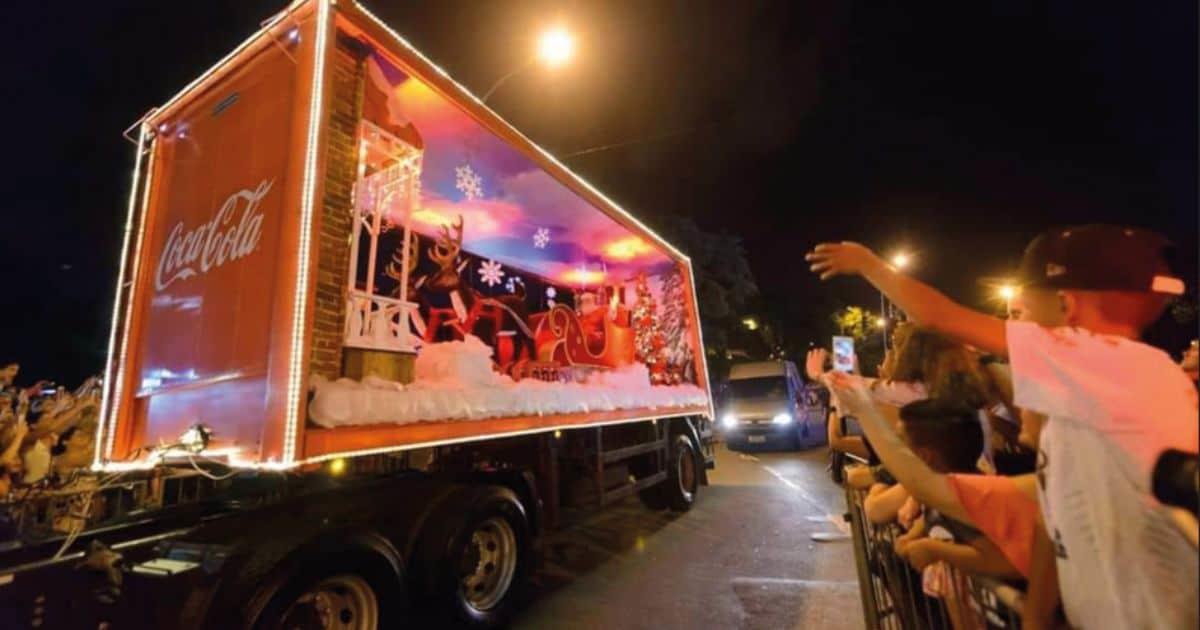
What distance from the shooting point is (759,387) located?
1471cm

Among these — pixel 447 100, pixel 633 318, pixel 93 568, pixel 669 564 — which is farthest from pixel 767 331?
pixel 93 568

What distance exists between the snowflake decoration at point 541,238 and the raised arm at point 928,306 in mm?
5890

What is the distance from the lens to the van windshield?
47.3 feet

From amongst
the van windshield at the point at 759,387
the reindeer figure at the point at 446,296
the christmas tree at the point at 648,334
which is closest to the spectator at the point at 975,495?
the reindeer figure at the point at 446,296

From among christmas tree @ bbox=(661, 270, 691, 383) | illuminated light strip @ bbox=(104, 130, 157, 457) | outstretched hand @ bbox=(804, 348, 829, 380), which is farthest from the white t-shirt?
christmas tree @ bbox=(661, 270, 691, 383)

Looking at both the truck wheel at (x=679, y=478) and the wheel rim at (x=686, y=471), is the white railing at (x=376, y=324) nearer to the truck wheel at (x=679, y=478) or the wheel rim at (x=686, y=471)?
the truck wheel at (x=679, y=478)

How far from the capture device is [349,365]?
11.0 ft

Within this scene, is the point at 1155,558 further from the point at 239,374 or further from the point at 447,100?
the point at 447,100

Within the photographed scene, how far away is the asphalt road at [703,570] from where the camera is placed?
13.6 ft

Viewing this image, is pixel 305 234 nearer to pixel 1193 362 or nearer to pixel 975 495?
pixel 975 495

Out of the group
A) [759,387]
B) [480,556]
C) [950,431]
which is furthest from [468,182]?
[759,387]

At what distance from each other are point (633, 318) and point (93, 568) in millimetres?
7352

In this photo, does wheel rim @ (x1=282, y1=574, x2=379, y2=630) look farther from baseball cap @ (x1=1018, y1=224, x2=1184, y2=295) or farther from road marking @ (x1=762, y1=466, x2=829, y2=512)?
road marking @ (x1=762, y1=466, x2=829, y2=512)

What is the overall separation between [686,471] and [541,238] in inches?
164
